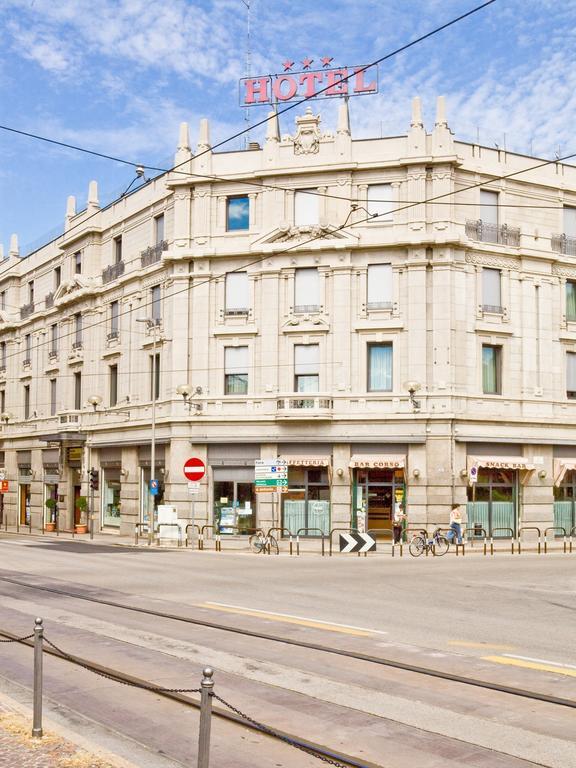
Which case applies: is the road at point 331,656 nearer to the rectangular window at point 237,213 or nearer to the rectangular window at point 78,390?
the rectangular window at point 237,213

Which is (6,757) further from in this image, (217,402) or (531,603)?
(217,402)

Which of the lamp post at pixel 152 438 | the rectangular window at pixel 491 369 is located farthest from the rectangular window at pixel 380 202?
the lamp post at pixel 152 438

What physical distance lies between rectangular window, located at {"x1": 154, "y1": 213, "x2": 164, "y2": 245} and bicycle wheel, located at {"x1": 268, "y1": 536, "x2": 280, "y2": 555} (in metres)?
16.2

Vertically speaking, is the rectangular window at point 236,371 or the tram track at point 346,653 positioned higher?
the rectangular window at point 236,371

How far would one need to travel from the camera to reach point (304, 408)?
120ft

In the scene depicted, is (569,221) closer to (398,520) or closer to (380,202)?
(380,202)

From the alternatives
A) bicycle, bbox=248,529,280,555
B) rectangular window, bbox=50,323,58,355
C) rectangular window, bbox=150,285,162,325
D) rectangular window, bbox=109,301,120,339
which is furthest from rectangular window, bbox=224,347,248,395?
rectangular window, bbox=50,323,58,355

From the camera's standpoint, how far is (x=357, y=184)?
37.6 metres

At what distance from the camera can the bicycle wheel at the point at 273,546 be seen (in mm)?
32344

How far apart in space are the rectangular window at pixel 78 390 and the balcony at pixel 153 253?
9.18 meters

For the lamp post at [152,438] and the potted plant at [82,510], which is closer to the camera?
the lamp post at [152,438]

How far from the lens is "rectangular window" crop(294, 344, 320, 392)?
3750 centimetres

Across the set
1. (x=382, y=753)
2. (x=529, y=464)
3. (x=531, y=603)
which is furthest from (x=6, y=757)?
(x=529, y=464)

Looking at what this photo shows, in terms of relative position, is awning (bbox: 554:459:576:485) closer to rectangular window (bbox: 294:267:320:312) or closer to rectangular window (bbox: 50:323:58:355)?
rectangular window (bbox: 294:267:320:312)
